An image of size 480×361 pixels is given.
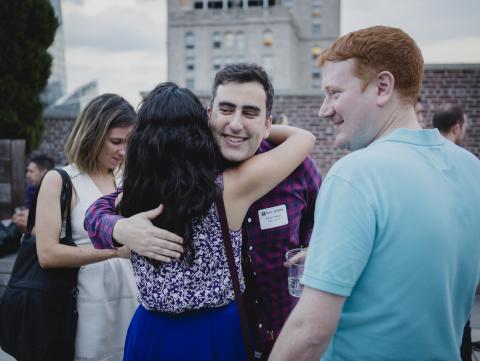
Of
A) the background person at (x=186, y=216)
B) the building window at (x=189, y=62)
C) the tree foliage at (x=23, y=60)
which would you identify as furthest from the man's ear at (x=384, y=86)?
the building window at (x=189, y=62)

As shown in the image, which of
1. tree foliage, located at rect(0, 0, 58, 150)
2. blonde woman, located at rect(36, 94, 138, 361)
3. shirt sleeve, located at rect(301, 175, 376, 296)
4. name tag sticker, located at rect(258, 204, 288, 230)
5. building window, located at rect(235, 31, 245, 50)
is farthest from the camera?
building window, located at rect(235, 31, 245, 50)

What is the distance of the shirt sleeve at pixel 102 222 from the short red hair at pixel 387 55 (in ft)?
3.01

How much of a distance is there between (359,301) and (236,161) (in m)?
0.70

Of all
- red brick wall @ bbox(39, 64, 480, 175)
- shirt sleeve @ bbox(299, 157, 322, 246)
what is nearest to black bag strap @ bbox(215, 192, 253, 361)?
shirt sleeve @ bbox(299, 157, 322, 246)

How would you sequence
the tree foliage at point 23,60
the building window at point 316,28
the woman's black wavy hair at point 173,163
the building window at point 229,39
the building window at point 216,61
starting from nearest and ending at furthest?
the woman's black wavy hair at point 173,163
the tree foliage at point 23,60
the building window at point 229,39
the building window at point 216,61
the building window at point 316,28

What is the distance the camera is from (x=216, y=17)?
55969mm

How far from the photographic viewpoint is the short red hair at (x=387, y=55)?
1.05 metres

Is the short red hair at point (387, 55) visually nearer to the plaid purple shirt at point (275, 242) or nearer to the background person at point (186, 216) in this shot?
the background person at point (186, 216)

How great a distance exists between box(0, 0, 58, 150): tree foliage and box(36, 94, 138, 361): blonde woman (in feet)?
19.6

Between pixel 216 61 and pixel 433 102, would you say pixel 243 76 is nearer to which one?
pixel 433 102

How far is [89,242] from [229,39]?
57727 mm

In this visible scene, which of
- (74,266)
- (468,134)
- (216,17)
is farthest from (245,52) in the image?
(74,266)

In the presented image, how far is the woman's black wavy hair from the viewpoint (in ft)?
4.23

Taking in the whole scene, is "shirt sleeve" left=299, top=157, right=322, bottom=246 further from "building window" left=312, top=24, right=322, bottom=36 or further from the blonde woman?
"building window" left=312, top=24, right=322, bottom=36
